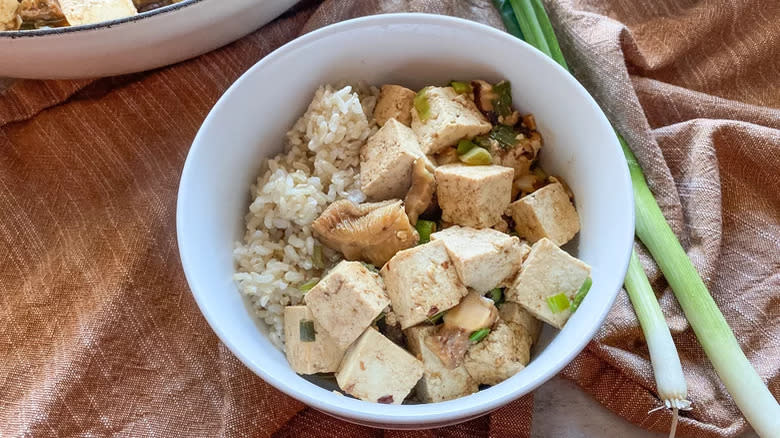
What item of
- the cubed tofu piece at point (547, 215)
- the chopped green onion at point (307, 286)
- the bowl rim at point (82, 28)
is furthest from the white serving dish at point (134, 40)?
the cubed tofu piece at point (547, 215)

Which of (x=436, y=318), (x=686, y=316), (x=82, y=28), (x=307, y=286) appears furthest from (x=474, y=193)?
(x=82, y=28)

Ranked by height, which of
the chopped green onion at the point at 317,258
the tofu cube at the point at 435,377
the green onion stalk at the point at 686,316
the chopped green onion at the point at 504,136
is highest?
the chopped green onion at the point at 504,136

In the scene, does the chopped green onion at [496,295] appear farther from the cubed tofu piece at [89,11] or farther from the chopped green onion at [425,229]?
the cubed tofu piece at [89,11]

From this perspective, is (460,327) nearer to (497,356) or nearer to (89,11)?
(497,356)

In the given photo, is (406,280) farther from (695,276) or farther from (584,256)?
(695,276)

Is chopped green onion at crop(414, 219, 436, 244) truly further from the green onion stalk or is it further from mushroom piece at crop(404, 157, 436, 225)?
the green onion stalk

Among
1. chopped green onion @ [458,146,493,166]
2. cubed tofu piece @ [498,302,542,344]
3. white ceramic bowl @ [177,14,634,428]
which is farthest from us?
chopped green onion @ [458,146,493,166]

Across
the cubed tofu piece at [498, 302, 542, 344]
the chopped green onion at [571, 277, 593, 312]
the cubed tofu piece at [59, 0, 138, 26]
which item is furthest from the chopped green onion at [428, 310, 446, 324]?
the cubed tofu piece at [59, 0, 138, 26]
